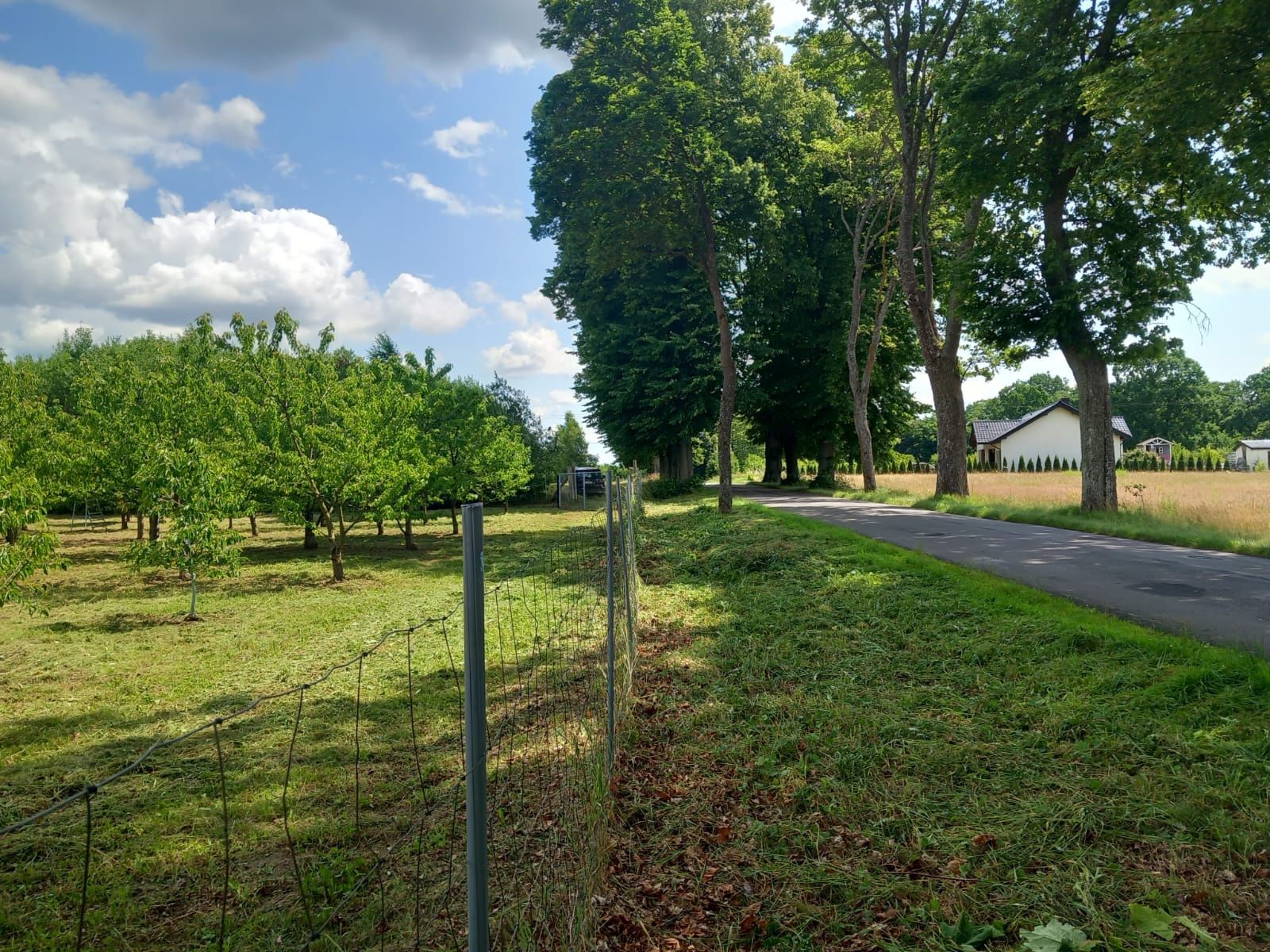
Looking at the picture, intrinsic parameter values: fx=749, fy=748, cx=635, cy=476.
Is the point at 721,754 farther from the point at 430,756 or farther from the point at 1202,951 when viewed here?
the point at 1202,951

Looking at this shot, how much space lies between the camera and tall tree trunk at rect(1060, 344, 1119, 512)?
48.7 ft

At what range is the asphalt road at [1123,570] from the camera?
6367 millimetres

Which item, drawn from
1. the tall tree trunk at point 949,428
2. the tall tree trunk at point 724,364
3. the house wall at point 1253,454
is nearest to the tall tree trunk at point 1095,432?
the tall tree trunk at point 949,428

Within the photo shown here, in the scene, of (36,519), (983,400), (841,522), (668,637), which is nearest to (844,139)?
(841,522)

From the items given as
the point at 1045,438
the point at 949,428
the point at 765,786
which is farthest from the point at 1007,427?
the point at 765,786

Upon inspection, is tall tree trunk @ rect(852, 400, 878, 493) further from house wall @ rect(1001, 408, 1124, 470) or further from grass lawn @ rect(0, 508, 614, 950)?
house wall @ rect(1001, 408, 1124, 470)

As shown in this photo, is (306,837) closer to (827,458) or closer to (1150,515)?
(1150,515)

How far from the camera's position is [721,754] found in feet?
16.7

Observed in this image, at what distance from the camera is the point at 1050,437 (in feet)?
204

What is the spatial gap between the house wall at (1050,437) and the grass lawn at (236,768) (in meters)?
61.3

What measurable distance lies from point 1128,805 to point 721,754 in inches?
91.7

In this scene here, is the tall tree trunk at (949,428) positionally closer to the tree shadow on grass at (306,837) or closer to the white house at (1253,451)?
the tree shadow on grass at (306,837)

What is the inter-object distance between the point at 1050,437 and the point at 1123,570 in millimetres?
60873

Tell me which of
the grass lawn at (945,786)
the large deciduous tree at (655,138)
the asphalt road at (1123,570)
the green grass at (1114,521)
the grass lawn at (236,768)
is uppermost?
the large deciduous tree at (655,138)
